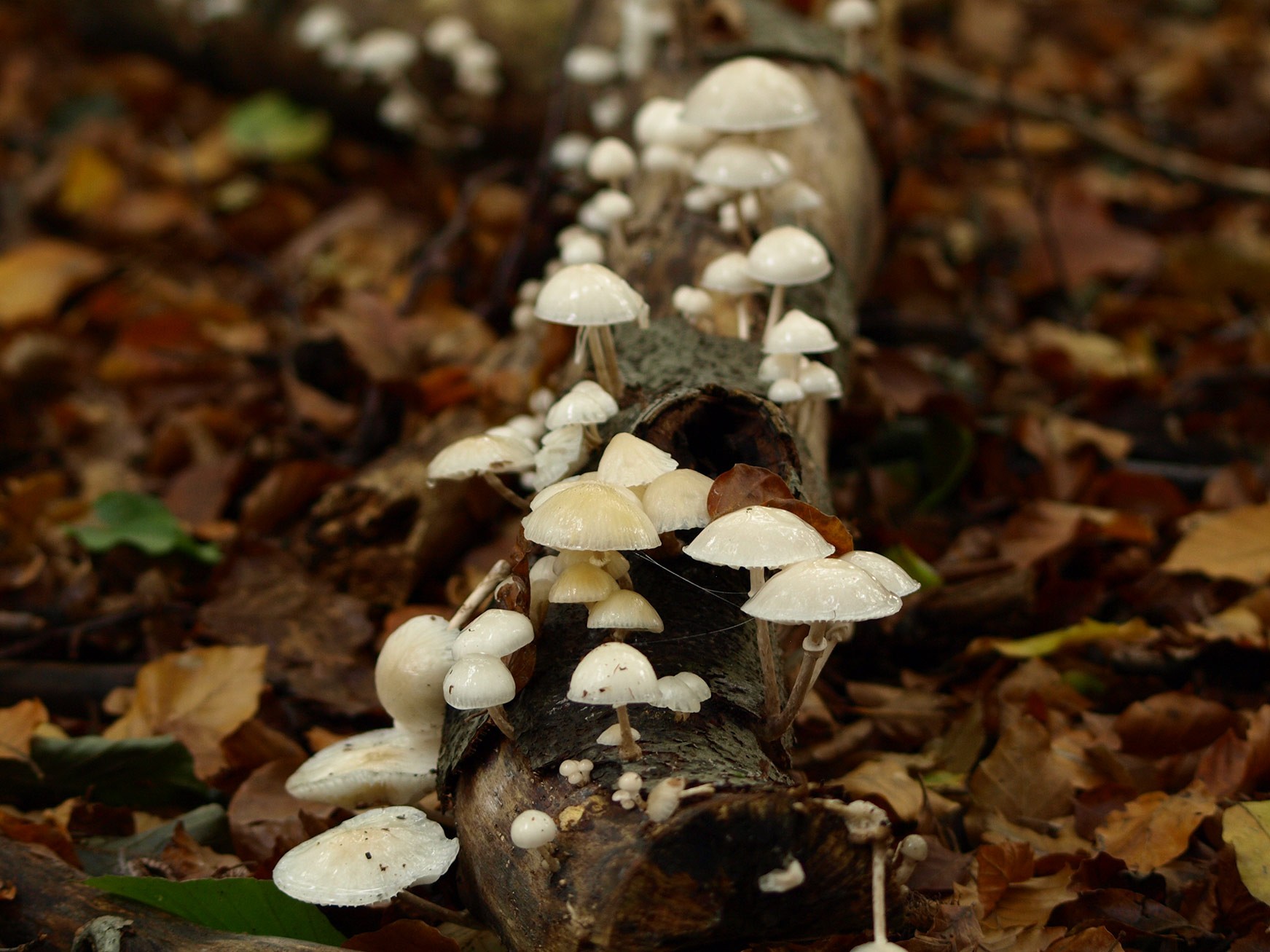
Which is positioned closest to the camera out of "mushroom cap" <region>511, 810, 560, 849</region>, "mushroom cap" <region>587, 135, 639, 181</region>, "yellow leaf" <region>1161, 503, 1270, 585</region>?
"mushroom cap" <region>511, 810, 560, 849</region>

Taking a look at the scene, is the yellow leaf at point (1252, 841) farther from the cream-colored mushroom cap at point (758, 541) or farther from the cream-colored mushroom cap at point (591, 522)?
the cream-colored mushroom cap at point (591, 522)

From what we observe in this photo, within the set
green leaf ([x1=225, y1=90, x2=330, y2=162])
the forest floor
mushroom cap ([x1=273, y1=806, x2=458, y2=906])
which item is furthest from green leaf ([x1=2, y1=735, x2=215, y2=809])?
green leaf ([x1=225, y1=90, x2=330, y2=162])

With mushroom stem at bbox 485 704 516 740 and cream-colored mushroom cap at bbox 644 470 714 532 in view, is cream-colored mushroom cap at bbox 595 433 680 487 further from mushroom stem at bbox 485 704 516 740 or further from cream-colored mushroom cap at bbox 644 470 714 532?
mushroom stem at bbox 485 704 516 740

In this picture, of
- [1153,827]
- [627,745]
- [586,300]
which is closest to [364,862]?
[627,745]

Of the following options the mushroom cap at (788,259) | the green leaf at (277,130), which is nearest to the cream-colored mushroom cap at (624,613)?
the mushroom cap at (788,259)

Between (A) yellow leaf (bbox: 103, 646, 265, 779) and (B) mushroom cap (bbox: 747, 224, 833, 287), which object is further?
(A) yellow leaf (bbox: 103, 646, 265, 779)

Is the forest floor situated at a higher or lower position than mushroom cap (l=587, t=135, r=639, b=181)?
lower
